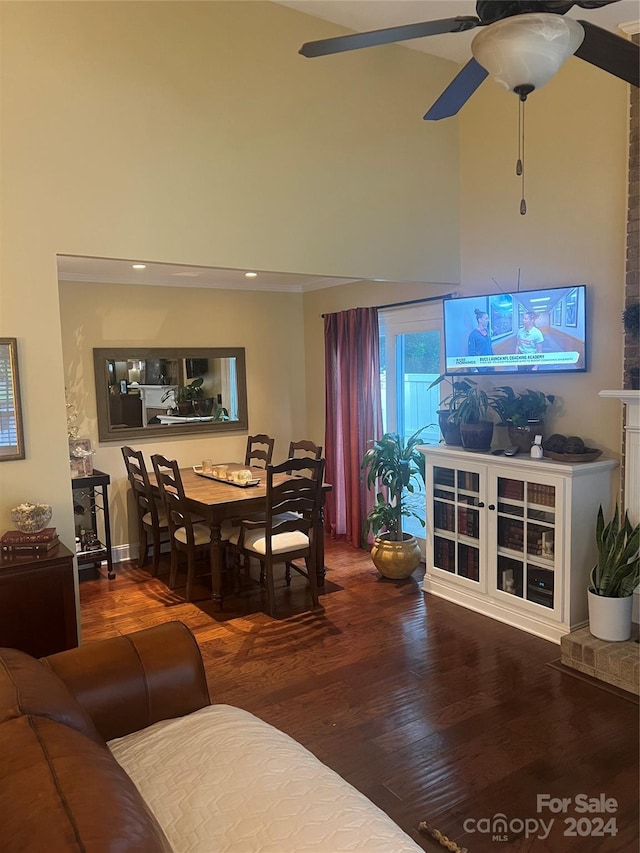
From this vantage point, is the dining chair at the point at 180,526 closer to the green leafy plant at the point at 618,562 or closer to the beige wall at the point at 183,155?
the beige wall at the point at 183,155

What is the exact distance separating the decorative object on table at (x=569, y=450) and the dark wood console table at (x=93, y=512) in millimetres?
3251

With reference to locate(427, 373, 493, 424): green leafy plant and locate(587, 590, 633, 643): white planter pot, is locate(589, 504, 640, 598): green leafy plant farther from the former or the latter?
locate(427, 373, 493, 424): green leafy plant

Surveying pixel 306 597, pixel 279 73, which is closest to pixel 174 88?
pixel 279 73

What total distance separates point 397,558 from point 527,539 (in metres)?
1.16

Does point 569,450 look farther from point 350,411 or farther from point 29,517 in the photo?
point 29,517

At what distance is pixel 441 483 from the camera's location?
4418mm

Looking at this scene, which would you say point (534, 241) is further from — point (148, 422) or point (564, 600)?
point (148, 422)

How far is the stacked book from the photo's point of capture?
9.45 ft

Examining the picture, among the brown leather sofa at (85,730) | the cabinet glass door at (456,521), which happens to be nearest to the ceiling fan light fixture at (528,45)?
the brown leather sofa at (85,730)

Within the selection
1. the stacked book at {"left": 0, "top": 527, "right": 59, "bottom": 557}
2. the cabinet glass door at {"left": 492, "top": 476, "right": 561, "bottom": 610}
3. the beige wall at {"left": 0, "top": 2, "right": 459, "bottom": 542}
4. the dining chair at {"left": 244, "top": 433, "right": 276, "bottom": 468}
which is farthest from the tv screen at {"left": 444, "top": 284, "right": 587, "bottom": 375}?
the stacked book at {"left": 0, "top": 527, "right": 59, "bottom": 557}

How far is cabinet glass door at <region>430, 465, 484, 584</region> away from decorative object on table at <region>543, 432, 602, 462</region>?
507mm

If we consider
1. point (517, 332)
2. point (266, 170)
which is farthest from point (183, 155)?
point (517, 332)

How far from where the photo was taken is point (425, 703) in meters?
3.08

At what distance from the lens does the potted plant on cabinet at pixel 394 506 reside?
15.4 ft
